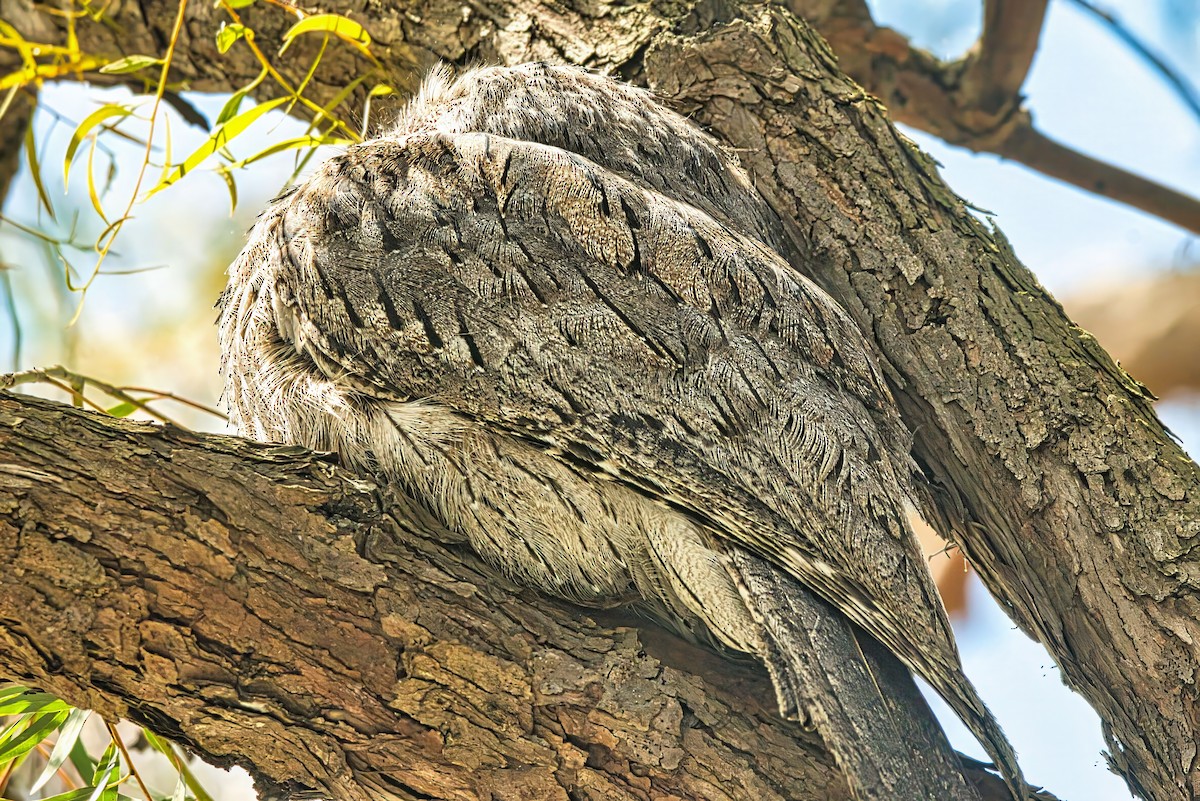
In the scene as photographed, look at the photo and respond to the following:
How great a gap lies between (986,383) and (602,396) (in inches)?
32.9

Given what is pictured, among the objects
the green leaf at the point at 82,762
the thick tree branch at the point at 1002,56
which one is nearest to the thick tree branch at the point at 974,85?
the thick tree branch at the point at 1002,56

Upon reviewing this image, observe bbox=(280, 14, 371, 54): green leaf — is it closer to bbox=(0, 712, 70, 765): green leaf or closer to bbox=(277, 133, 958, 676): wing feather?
bbox=(277, 133, 958, 676): wing feather

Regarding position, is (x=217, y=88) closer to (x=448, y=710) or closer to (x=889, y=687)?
(x=448, y=710)

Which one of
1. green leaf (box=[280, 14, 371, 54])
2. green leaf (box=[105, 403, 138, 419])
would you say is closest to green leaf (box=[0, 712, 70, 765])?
green leaf (box=[105, 403, 138, 419])

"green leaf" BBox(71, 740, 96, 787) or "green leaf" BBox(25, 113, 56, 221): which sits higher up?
"green leaf" BBox(25, 113, 56, 221)

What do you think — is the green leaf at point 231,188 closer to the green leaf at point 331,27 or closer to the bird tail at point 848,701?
the green leaf at point 331,27

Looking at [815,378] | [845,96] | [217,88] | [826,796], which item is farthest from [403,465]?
[217,88]

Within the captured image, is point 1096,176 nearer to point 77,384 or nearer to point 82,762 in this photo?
point 77,384

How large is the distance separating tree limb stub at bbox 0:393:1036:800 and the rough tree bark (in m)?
0.07

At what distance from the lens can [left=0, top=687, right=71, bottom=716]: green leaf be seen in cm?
196

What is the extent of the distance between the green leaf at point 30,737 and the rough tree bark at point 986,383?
1.69 ft

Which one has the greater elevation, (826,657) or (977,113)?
(977,113)

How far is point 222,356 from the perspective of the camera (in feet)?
7.33

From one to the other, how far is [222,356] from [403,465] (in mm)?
547
